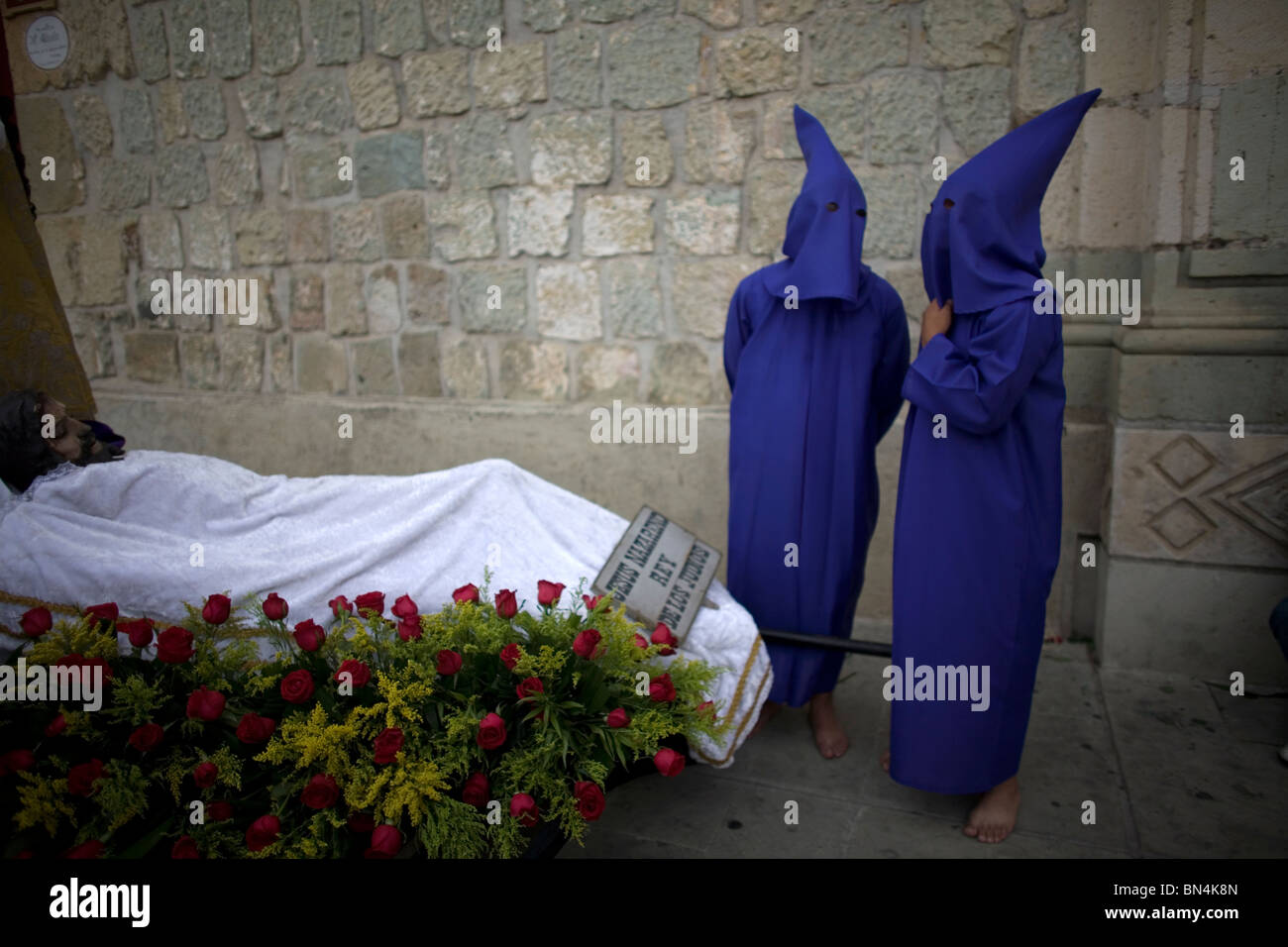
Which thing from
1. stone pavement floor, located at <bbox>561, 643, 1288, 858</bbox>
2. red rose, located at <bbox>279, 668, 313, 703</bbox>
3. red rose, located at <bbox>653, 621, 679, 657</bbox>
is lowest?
stone pavement floor, located at <bbox>561, 643, 1288, 858</bbox>

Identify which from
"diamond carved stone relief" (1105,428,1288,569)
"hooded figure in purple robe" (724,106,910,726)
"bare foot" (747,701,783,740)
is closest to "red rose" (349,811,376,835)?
"hooded figure in purple robe" (724,106,910,726)

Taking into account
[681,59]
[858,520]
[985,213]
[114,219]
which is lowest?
[858,520]

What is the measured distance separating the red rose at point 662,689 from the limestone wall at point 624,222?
1.97 meters

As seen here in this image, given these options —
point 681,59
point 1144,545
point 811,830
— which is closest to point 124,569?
point 811,830

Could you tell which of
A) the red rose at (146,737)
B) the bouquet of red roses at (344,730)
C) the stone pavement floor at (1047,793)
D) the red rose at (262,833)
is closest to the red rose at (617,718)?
the bouquet of red roses at (344,730)

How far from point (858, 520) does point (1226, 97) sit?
6.51 feet

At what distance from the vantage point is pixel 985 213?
2.18 meters

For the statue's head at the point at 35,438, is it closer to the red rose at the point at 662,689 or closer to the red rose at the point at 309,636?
the red rose at the point at 309,636

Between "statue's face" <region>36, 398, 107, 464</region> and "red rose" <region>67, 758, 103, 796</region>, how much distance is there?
1412 millimetres

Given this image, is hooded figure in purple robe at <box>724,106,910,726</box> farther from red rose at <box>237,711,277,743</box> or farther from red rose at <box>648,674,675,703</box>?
red rose at <box>237,711,277,743</box>

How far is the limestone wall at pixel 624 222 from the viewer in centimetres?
311

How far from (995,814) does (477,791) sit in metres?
1.46

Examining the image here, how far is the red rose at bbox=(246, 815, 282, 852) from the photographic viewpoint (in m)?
1.67

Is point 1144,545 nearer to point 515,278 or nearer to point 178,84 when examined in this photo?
point 515,278
